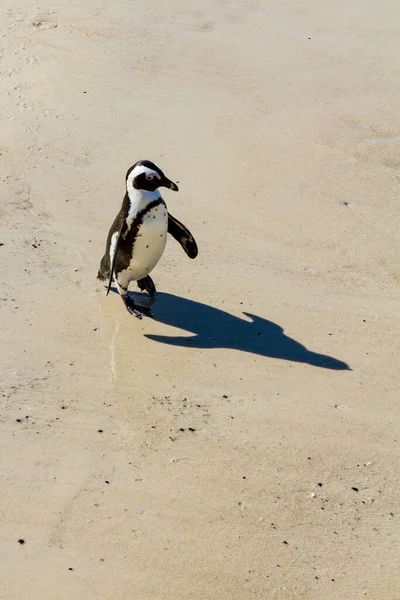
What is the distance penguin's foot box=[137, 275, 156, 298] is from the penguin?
6cm

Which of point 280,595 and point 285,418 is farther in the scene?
point 285,418

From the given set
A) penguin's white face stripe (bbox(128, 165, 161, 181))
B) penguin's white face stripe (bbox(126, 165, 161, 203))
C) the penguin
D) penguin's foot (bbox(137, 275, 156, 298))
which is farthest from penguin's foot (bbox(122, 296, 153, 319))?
penguin's white face stripe (bbox(128, 165, 161, 181))

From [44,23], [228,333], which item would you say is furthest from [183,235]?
[44,23]

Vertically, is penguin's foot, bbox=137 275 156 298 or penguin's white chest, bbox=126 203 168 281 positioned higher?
penguin's white chest, bbox=126 203 168 281

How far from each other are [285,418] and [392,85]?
4.02 meters

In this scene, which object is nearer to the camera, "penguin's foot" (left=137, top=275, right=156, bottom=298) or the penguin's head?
the penguin's head

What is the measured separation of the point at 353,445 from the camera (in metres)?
3.99

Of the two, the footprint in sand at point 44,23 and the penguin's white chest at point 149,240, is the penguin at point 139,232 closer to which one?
the penguin's white chest at point 149,240

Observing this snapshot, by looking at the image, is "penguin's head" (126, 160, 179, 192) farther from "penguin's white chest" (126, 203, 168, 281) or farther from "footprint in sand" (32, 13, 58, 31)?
"footprint in sand" (32, 13, 58, 31)

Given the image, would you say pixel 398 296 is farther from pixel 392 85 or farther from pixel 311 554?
pixel 392 85

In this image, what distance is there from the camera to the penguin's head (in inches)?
181

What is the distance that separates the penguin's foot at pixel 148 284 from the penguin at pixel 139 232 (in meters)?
0.06

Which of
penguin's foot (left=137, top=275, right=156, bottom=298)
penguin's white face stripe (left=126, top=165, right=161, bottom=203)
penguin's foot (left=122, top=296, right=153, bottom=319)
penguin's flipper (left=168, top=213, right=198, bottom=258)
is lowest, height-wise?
penguin's foot (left=122, top=296, right=153, bottom=319)

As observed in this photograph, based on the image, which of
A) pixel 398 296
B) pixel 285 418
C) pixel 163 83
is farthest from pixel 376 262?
pixel 163 83
